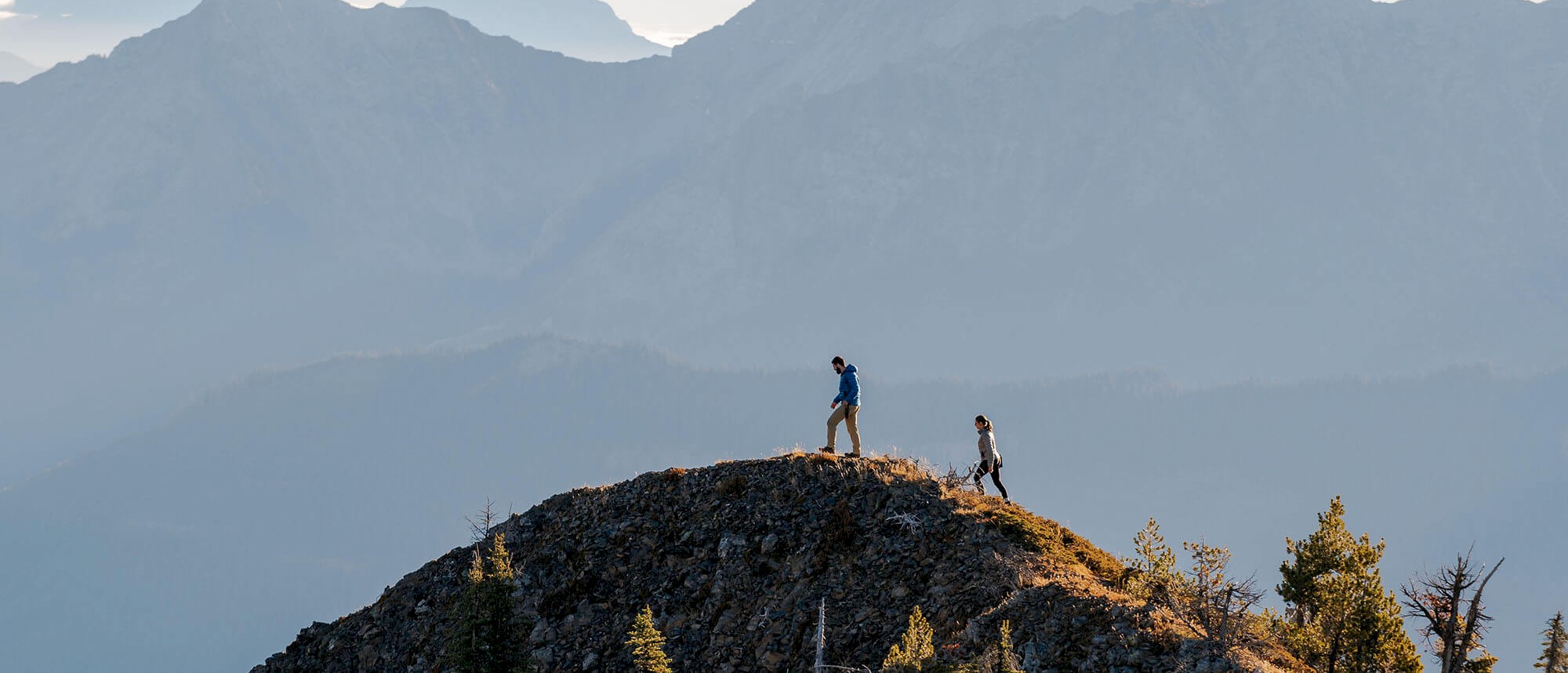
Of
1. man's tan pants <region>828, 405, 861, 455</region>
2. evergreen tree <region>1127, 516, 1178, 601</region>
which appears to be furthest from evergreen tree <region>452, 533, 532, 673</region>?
evergreen tree <region>1127, 516, 1178, 601</region>

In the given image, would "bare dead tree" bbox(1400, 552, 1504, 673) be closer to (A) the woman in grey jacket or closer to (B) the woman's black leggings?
(B) the woman's black leggings

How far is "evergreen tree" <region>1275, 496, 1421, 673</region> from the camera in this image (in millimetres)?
31172

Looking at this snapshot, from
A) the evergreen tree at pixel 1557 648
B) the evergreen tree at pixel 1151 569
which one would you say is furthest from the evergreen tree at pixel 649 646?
the evergreen tree at pixel 1557 648

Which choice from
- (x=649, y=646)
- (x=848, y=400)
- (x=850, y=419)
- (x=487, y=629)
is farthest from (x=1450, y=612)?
(x=487, y=629)

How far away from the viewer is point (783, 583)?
99.0ft

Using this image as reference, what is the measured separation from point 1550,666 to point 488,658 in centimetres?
3545

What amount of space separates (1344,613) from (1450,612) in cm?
333

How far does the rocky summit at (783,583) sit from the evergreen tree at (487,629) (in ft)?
3.93

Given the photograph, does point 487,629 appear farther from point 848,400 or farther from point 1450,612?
point 1450,612

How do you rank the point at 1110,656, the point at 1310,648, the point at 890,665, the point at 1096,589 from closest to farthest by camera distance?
the point at 890,665, the point at 1110,656, the point at 1096,589, the point at 1310,648

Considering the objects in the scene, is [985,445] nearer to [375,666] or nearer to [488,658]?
[488,658]

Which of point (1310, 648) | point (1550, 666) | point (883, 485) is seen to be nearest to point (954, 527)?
point (883, 485)

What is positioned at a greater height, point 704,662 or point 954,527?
point 954,527

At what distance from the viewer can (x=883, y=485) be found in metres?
32.2
